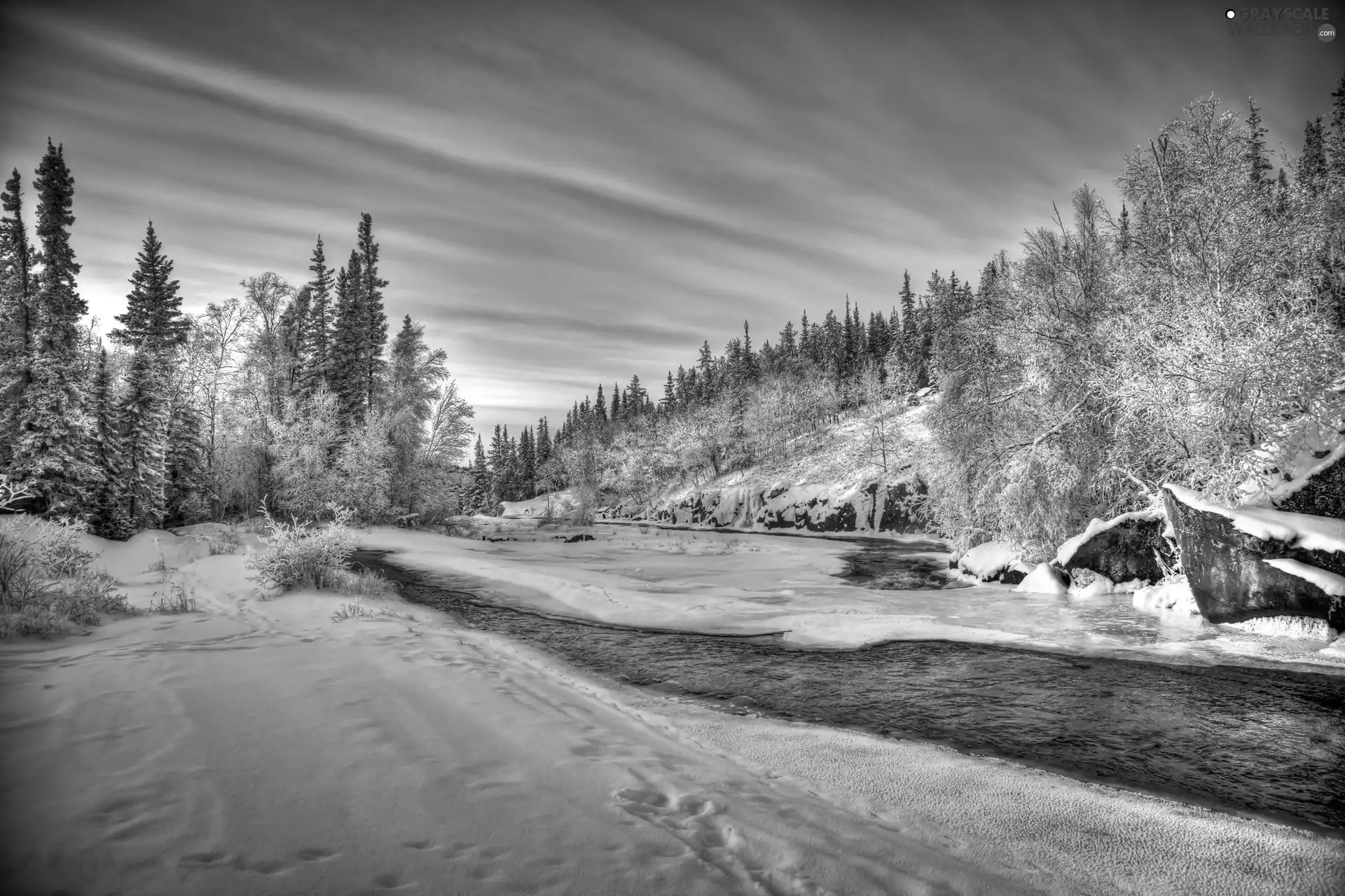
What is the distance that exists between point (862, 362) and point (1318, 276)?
2801 inches

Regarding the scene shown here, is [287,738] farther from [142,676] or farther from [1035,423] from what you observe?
[1035,423]

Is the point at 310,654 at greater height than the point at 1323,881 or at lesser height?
greater

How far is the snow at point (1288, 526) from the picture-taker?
8.39m

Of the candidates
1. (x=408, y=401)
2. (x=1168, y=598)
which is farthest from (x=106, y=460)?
(x=1168, y=598)

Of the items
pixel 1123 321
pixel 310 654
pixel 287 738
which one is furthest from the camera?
pixel 1123 321

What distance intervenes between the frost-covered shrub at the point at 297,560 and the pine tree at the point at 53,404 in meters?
13.8

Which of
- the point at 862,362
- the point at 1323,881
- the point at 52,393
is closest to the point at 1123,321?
the point at 1323,881

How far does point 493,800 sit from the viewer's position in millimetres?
3018

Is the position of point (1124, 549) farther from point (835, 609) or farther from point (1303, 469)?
point (835, 609)

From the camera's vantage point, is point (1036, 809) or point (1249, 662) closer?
point (1036, 809)

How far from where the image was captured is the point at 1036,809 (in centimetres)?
371

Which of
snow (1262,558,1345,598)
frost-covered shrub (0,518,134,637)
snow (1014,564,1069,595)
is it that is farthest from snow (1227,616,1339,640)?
frost-covered shrub (0,518,134,637)

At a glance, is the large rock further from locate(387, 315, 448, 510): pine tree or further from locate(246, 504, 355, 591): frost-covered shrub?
locate(387, 315, 448, 510): pine tree

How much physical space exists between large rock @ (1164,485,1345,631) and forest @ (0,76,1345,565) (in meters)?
2.00
